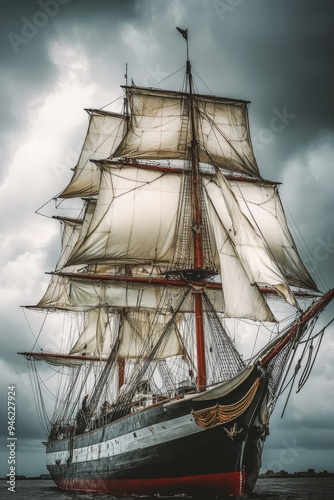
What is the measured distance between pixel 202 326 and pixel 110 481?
10248mm

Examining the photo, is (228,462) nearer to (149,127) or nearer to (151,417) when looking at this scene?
(151,417)

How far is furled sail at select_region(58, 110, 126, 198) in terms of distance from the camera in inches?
2002

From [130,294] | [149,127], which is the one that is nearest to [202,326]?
[130,294]

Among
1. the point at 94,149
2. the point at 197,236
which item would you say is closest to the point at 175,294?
the point at 197,236

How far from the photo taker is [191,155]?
122 ft

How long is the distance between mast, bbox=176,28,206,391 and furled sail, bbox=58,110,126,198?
13.8 metres

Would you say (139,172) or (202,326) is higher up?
(139,172)

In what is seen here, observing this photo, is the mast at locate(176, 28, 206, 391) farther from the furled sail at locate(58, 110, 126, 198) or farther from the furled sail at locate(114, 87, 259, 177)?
the furled sail at locate(58, 110, 126, 198)

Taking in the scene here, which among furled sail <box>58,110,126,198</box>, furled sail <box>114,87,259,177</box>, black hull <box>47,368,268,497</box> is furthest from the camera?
furled sail <box>58,110,126,198</box>

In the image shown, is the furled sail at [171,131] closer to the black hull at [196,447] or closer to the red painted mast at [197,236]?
the red painted mast at [197,236]

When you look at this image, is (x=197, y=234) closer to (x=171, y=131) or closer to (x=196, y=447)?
(x=171, y=131)

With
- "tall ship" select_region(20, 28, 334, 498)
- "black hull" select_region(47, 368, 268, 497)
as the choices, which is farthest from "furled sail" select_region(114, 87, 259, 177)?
"black hull" select_region(47, 368, 268, 497)

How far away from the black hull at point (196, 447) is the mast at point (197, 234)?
92.2 inches

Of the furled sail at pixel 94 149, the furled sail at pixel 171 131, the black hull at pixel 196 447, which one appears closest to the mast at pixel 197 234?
the furled sail at pixel 171 131
